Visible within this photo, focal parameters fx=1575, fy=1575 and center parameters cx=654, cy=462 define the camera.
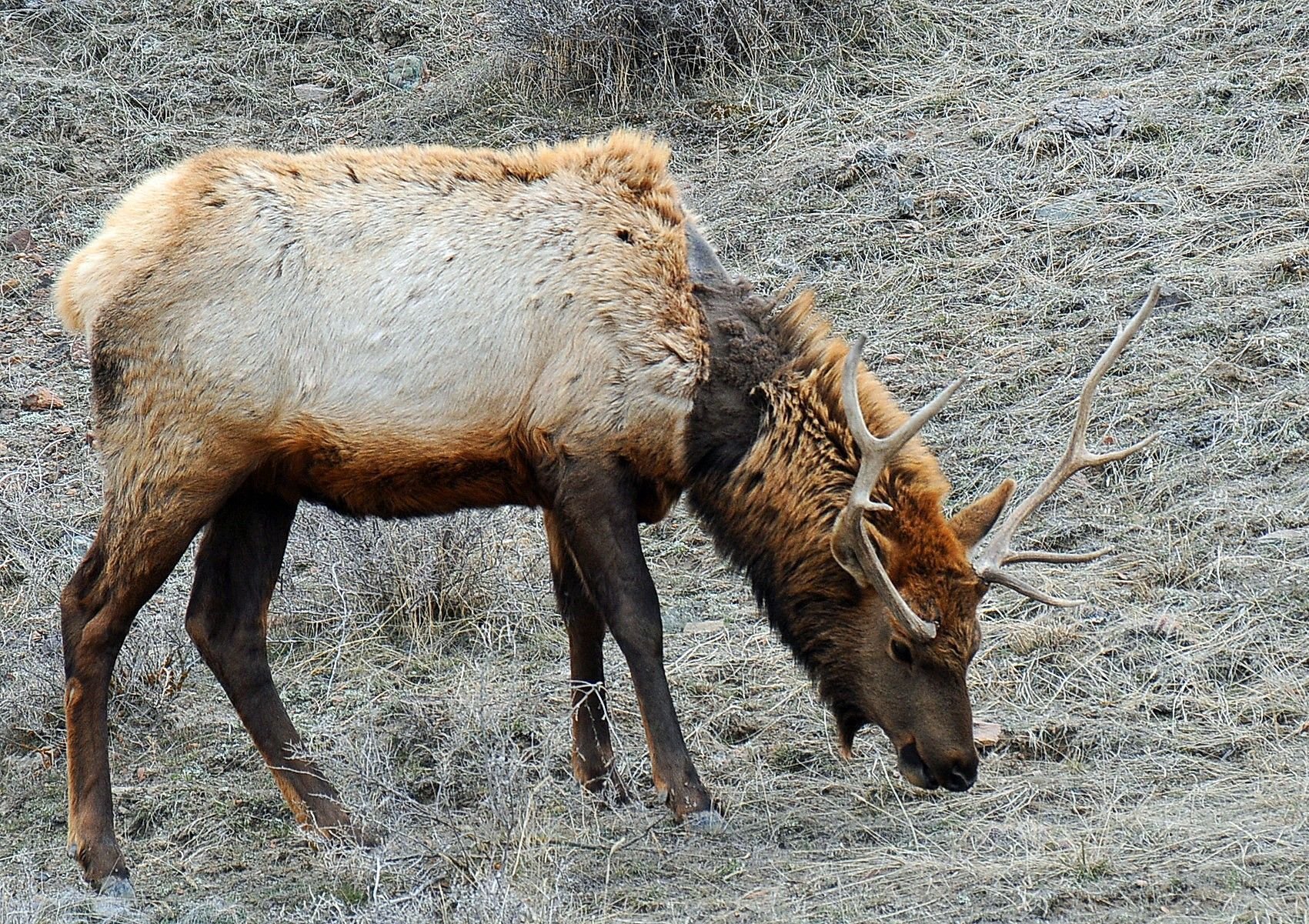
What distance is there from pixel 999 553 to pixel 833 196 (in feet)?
15.2

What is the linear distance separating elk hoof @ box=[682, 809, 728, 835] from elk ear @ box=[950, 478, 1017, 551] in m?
1.17

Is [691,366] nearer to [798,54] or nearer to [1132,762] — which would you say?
[1132,762]

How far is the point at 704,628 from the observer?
21.3ft

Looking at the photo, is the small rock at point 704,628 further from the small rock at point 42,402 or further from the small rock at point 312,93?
the small rock at point 312,93

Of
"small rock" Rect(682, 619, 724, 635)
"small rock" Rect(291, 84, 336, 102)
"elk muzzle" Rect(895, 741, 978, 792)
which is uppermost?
"elk muzzle" Rect(895, 741, 978, 792)

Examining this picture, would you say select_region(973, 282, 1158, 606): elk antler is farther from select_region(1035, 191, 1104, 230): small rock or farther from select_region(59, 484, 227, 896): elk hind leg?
select_region(1035, 191, 1104, 230): small rock

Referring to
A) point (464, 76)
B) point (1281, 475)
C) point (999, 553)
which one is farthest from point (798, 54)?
point (999, 553)

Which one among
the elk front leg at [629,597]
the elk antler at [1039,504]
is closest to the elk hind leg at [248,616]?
the elk front leg at [629,597]

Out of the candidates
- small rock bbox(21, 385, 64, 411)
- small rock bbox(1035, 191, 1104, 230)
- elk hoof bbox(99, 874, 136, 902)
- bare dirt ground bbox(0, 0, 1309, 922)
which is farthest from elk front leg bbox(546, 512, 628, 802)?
small rock bbox(1035, 191, 1104, 230)

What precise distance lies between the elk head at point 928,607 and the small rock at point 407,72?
683cm

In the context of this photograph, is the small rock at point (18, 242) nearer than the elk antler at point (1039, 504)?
No

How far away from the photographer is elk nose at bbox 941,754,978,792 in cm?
486

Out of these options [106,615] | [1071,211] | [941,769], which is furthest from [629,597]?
[1071,211]

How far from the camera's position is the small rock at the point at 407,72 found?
10891mm
